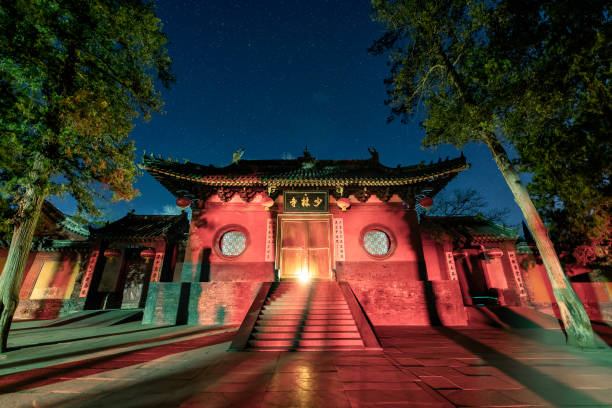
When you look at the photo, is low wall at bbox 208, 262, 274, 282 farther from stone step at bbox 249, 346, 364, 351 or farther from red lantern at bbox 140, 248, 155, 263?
red lantern at bbox 140, 248, 155, 263

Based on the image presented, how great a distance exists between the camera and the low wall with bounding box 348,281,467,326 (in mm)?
6961

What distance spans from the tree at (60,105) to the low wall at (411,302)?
7296mm

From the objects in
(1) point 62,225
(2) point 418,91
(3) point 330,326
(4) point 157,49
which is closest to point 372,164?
(2) point 418,91

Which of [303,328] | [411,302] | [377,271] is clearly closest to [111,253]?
[303,328]

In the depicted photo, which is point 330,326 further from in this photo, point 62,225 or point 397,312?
point 62,225

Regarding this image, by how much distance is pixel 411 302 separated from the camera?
7082 mm

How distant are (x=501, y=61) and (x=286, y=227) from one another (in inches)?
306

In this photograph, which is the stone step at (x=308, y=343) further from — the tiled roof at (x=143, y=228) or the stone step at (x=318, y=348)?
the tiled roof at (x=143, y=228)

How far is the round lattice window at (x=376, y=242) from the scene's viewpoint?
8.64 metres

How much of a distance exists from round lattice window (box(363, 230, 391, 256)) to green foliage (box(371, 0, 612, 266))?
3.62 metres

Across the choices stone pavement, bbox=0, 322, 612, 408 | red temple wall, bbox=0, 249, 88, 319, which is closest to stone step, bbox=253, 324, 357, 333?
stone pavement, bbox=0, 322, 612, 408

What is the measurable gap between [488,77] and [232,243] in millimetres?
9423

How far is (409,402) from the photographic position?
2.15m

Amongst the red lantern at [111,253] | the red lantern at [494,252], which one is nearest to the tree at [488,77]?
the red lantern at [494,252]
